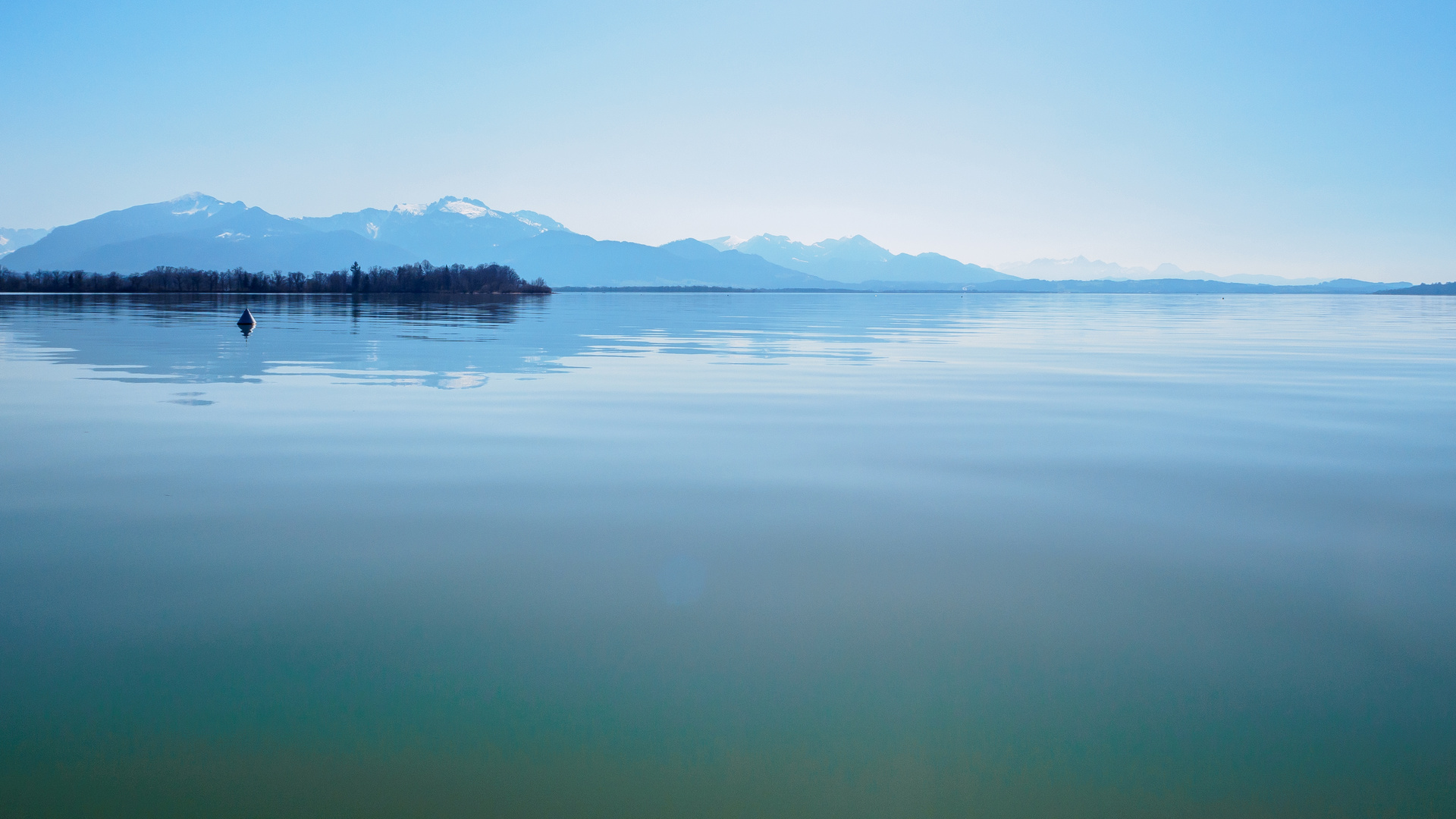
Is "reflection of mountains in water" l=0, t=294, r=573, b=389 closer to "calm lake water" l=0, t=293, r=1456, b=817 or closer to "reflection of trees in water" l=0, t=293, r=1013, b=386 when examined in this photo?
"reflection of trees in water" l=0, t=293, r=1013, b=386

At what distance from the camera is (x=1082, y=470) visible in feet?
43.9

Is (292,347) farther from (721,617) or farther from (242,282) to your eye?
(242,282)

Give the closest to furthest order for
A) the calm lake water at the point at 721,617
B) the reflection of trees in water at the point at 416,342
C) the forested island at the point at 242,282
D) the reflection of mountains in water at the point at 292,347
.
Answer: the calm lake water at the point at 721,617
the reflection of mountains in water at the point at 292,347
the reflection of trees in water at the point at 416,342
the forested island at the point at 242,282

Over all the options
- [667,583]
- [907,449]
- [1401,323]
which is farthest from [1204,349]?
[1401,323]

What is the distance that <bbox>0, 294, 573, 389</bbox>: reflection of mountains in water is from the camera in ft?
85.6

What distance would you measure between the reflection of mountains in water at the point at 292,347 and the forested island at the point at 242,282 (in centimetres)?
9909

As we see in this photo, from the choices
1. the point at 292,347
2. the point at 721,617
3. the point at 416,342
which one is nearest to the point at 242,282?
the point at 416,342

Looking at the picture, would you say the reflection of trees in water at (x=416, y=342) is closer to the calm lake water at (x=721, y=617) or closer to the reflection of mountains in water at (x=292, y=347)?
the reflection of mountains in water at (x=292, y=347)

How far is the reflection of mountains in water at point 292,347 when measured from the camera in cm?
2609

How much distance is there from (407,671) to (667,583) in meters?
2.55

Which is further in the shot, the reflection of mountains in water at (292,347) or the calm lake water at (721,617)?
the reflection of mountains in water at (292,347)

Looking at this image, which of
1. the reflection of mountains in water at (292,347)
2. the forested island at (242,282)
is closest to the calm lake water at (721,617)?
the reflection of mountains in water at (292,347)

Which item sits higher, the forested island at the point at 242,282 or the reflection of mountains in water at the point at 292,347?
the forested island at the point at 242,282

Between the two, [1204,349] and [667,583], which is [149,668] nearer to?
[667,583]
